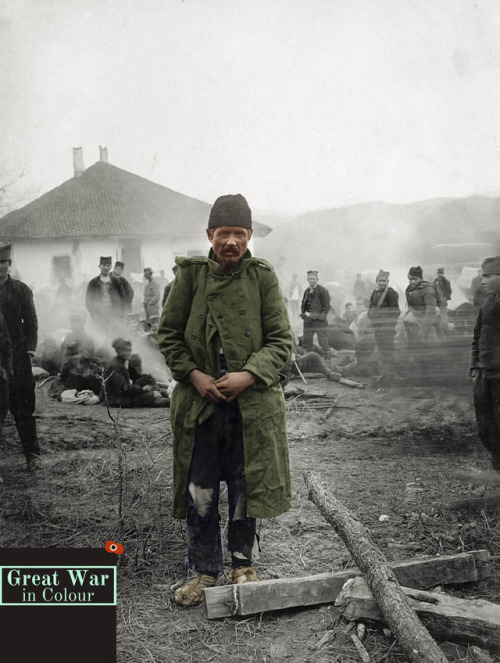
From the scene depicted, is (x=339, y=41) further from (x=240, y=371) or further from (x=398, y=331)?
(x=240, y=371)

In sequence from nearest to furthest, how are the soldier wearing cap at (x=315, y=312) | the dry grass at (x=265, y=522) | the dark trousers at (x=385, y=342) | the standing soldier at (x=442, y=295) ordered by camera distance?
the dry grass at (x=265, y=522), the standing soldier at (x=442, y=295), the soldier wearing cap at (x=315, y=312), the dark trousers at (x=385, y=342)

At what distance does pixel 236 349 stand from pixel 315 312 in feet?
7.20

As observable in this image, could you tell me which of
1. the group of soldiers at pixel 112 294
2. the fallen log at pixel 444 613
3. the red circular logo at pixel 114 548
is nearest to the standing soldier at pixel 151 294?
the group of soldiers at pixel 112 294

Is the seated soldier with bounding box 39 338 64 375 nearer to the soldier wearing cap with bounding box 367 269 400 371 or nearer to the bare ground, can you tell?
the bare ground

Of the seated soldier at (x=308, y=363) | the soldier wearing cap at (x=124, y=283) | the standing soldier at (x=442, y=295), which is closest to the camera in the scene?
the soldier wearing cap at (x=124, y=283)

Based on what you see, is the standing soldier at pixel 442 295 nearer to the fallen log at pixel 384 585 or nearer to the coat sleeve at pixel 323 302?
the coat sleeve at pixel 323 302

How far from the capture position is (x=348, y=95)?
13.8 ft

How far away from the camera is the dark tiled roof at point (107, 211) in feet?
13.0

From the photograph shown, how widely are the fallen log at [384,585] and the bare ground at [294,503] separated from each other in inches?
7.3

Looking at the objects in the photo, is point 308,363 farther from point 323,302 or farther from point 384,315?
point 384,315

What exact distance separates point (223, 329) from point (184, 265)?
1.19ft

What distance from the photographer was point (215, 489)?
266 centimetres

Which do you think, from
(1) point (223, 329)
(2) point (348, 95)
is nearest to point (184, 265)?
(1) point (223, 329)

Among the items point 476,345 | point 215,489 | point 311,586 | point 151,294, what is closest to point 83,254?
point 151,294
